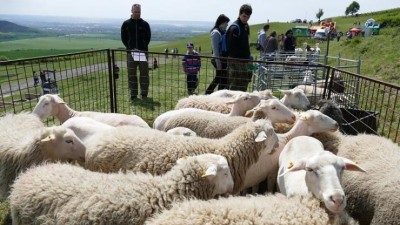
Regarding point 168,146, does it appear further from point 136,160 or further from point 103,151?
point 103,151

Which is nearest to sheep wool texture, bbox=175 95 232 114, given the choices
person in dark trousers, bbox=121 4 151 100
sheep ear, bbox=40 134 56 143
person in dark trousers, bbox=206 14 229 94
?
person in dark trousers, bbox=206 14 229 94

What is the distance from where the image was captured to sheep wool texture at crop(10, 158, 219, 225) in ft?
8.66

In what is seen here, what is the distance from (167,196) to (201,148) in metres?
1.11

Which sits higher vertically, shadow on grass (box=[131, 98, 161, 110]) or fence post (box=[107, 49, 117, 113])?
fence post (box=[107, 49, 117, 113])

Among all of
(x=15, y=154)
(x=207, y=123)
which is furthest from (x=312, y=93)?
(x=15, y=154)

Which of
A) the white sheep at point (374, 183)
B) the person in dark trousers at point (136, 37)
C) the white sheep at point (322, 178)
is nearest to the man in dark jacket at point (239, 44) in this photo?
the person in dark trousers at point (136, 37)

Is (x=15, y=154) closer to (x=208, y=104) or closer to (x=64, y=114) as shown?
(x=64, y=114)

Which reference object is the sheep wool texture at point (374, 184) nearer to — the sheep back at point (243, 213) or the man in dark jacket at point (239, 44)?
the sheep back at point (243, 213)

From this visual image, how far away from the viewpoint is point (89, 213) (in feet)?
8.60

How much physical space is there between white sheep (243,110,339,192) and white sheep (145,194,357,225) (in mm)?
1547

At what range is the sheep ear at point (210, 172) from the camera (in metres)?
3.03

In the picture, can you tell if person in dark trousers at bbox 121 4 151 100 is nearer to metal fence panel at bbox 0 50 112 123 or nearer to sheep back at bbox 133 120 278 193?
metal fence panel at bbox 0 50 112 123

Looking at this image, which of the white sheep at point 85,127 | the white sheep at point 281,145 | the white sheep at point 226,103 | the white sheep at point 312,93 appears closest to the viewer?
the white sheep at point 281,145

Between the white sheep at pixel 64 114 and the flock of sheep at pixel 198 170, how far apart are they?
18mm
